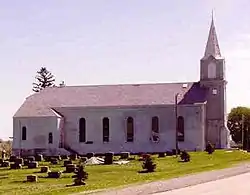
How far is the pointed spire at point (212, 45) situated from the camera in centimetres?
9106

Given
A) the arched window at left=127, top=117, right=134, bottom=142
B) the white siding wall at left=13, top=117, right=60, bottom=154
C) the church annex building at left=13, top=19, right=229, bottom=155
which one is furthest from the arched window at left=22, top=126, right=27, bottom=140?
the arched window at left=127, top=117, right=134, bottom=142

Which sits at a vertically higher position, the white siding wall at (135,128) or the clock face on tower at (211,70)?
the clock face on tower at (211,70)

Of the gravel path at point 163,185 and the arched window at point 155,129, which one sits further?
the arched window at point 155,129

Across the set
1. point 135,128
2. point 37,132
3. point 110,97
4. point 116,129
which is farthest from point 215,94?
point 37,132

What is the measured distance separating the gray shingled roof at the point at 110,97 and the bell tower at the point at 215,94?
1.73 meters

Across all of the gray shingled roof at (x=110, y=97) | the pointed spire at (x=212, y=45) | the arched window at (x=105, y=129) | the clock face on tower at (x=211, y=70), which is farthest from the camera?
the pointed spire at (x=212, y=45)

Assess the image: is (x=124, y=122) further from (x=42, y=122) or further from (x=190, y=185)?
(x=190, y=185)

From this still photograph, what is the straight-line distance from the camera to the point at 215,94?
8844cm

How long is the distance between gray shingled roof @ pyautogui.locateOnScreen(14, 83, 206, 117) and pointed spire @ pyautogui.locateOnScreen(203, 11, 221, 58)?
205 inches

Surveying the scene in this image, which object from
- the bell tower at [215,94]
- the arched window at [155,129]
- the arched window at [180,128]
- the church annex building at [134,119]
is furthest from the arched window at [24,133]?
the bell tower at [215,94]

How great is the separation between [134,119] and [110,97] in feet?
19.5

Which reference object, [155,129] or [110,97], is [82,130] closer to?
[110,97]

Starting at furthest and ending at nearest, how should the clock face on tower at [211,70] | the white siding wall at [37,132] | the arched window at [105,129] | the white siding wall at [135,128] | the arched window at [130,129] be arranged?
the clock face on tower at [211,70]
the arched window at [105,129]
the white siding wall at [37,132]
the arched window at [130,129]
the white siding wall at [135,128]

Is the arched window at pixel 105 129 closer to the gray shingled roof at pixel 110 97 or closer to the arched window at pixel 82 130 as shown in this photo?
the gray shingled roof at pixel 110 97
